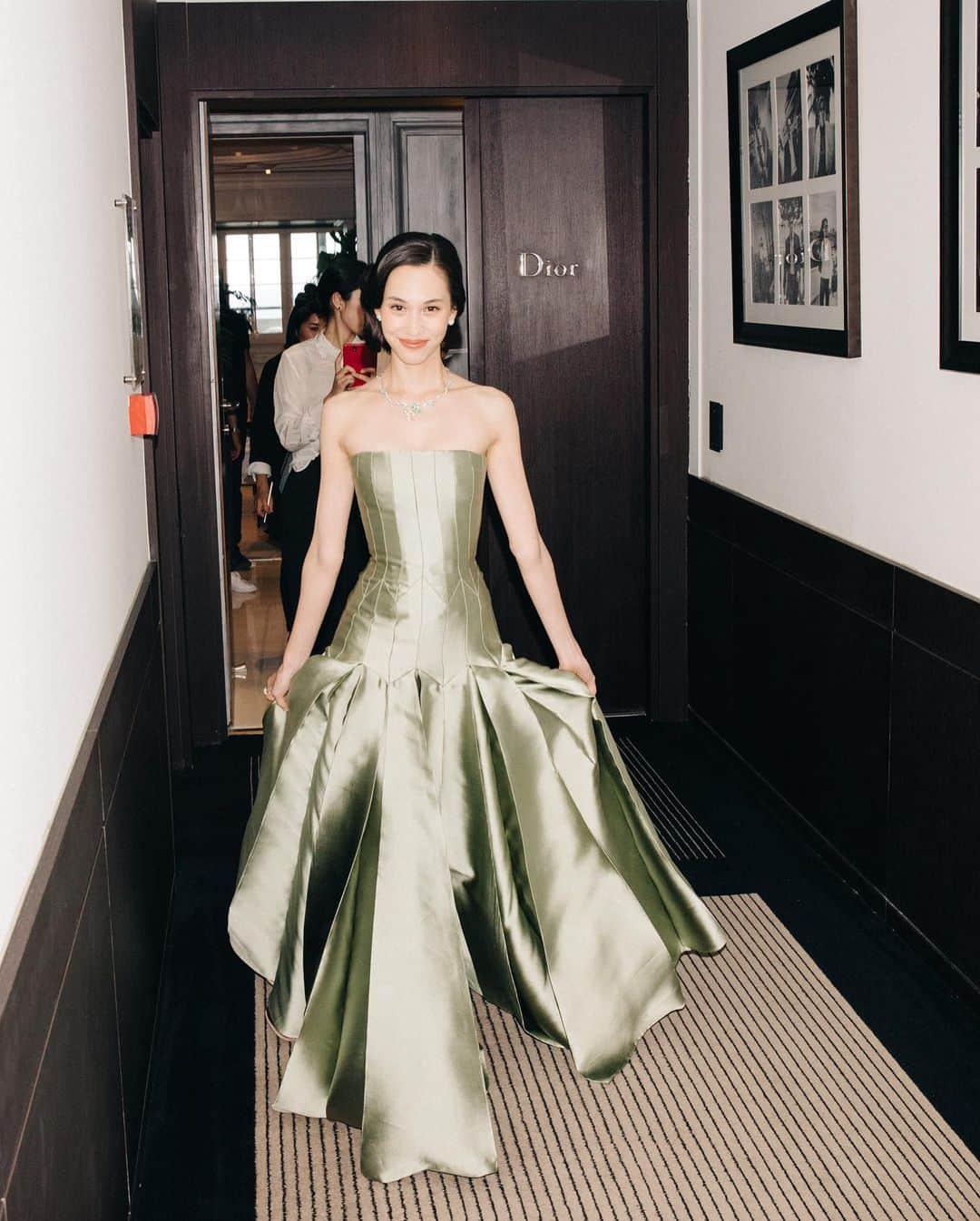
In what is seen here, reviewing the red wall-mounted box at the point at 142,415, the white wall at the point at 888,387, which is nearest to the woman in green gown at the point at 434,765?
the red wall-mounted box at the point at 142,415

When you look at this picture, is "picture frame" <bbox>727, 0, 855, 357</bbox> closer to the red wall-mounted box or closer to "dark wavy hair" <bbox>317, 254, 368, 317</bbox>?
"dark wavy hair" <bbox>317, 254, 368, 317</bbox>

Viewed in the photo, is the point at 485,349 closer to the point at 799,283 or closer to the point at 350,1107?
the point at 799,283

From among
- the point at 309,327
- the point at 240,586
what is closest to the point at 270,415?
the point at 309,327

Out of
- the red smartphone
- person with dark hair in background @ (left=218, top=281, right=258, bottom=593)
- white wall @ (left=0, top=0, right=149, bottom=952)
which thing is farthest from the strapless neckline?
person with dark hair in background @ (left=218, top=281, right=258, bottom=593)

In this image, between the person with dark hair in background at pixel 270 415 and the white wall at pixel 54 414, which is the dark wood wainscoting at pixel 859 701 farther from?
the person with dark hair in background at pixel 270 415

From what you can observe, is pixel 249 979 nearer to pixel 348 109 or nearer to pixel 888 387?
pixel 888 387

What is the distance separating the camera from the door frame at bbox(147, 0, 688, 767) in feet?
16.4

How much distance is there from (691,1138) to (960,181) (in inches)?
79.0

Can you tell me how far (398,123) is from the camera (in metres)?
5.41

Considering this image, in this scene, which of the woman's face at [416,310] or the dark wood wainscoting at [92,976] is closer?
the dark wood wainscoting at [92,976]

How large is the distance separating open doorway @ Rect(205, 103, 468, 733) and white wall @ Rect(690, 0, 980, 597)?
1.25 metres

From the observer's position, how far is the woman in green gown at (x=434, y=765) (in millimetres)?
2988

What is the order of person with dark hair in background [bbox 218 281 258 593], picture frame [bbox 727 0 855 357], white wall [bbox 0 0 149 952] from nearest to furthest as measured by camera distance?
white wall [bbox 0 0 149 952], picture frame [bbox 727 0 855 357], person with dark hair in background [bbox 218 281 258 593]

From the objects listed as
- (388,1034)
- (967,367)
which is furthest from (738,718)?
(388,1034)
